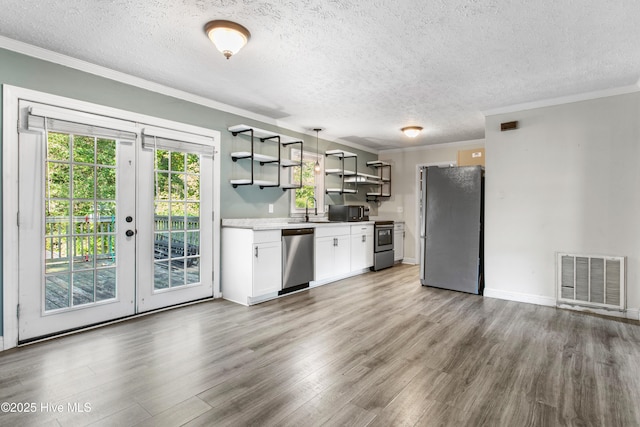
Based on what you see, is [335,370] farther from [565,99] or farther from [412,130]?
[412,130]

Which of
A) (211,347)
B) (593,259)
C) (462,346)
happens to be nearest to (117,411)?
(211,347)

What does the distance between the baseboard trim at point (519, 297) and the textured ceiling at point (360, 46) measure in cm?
240

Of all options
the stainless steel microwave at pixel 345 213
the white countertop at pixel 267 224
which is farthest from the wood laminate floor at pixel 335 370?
the stainless steel microwave at pixel 345 213

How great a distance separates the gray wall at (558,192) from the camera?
3525 millimetres

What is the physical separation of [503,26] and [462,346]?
8.21ft

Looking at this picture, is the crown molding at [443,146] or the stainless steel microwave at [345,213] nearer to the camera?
the stainless steel microwave at [345,213]

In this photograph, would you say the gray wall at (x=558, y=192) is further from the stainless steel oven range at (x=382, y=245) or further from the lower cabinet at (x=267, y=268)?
the lower cabinet at (x=267, y=268)

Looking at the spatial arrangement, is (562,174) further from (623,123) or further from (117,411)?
(117,411)

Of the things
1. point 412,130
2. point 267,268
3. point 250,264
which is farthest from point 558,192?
point 250,264

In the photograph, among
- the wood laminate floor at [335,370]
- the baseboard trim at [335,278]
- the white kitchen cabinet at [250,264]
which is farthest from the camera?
the baseboard trim at [335,278]

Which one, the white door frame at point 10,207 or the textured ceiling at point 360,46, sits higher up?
the textured ceiling at point 360,46

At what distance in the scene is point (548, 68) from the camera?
3096 mm

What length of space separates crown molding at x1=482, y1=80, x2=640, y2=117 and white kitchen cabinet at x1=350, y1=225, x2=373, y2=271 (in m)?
2.56

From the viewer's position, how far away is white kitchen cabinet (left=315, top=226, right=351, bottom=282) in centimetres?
480
